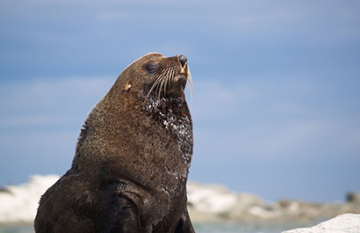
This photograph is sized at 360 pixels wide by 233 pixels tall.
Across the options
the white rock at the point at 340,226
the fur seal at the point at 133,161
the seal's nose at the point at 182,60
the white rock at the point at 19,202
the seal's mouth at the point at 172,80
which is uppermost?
the white rock at the point at 19,202

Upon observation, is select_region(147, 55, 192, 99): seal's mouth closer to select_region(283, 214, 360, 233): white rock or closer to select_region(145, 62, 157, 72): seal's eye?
select_region(145, 62, 157, 72): seal's eye

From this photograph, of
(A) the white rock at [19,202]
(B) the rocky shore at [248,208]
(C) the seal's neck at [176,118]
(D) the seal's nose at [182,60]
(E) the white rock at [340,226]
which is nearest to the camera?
(C) the seal's neck at [176,118]

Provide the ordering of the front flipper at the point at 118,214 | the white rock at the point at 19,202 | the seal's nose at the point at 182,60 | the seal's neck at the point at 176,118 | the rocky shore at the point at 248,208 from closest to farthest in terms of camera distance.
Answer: the front flipper at the point at 118,214 < the seal's neck at the point at 176,118 < the seal's nose at the point at 182,60 < the white rock at the point at 19,202 < the rocky shore at the point at 248,208

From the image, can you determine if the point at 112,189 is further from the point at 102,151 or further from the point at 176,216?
the point at 176,216

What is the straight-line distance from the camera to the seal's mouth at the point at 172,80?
20.0 ft

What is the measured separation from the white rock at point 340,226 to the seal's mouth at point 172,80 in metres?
3.27

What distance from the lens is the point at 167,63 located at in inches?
247

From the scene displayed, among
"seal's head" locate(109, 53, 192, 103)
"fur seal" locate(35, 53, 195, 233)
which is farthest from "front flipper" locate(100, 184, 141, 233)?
"seal's head" locate(109, 53, 192, 103)

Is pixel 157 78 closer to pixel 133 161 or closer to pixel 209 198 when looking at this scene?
pixel 133 161

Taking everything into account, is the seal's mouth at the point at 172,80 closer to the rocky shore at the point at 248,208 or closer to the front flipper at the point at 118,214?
the front flipper at the point at 118,214

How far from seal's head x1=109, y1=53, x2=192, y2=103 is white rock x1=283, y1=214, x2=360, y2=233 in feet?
10.7

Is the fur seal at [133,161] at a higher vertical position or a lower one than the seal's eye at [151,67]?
lower

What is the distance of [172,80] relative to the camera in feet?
20.1

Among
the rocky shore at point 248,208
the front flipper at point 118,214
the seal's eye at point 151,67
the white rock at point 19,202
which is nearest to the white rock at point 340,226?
the front flipper at point 118,214
